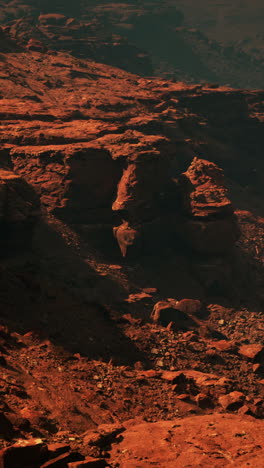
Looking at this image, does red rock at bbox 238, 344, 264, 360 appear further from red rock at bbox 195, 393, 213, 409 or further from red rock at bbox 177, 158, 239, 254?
red rock at bbox 177, 158, 239, 254

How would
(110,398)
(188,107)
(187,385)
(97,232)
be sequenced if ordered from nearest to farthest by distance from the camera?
1. (110,398)
2. (187,385)
3. (97,232)
4. (188,107)

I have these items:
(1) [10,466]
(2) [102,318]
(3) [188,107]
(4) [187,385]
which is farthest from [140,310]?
(3) [188,107]

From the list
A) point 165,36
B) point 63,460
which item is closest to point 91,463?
point 63,460

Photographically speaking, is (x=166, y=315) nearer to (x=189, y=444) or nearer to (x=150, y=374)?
(x=150, y=374)

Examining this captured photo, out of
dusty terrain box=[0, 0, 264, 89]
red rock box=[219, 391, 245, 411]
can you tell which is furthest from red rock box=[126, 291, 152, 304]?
dusty terrain box=[0, 0, 264, 89]

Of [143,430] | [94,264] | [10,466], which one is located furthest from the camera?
[94,264]

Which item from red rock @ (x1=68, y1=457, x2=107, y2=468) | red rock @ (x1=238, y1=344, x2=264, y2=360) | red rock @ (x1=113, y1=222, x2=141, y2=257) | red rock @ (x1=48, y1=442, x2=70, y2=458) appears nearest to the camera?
red rock @ (x1=68, y1=457, x2=107, y2=468)

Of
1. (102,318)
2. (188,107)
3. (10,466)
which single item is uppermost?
(188,107)

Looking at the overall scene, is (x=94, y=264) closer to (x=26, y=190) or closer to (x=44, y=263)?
(x=44, y=263)

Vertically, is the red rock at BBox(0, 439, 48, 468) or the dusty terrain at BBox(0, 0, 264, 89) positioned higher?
the dusty terrain at BBox(0, 0, 264, 89)
